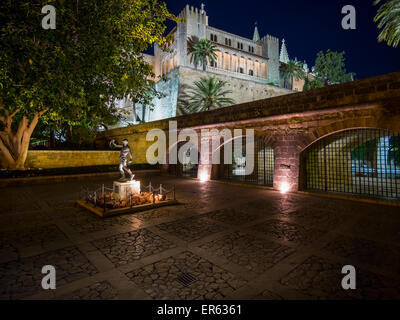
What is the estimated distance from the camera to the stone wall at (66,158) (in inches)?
581

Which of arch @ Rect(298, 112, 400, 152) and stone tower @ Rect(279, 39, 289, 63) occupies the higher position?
stone tower @ Rect(279, 39, 289, 63)

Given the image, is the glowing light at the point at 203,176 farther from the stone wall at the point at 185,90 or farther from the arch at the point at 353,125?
the stone wall at the point at 185,90

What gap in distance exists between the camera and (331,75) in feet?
136

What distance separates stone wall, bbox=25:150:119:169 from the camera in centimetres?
1476

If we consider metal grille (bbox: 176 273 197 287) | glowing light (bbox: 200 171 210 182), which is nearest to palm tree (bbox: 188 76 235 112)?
glowing light (bbox: 200 171 210 182)

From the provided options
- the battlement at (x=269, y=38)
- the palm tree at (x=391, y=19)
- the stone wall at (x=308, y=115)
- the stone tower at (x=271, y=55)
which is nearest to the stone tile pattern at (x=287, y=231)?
the stone wall at (x=308, y=115)

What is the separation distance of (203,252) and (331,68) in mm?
49466

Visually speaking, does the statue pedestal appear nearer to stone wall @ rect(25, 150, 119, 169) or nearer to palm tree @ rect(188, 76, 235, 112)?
stone wall @ rect(25, 150, 119, 169)

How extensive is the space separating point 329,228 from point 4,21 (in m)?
11.3

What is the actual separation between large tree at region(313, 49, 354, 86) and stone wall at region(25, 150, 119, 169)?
1689 inches

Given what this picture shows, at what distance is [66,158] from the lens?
16312mm

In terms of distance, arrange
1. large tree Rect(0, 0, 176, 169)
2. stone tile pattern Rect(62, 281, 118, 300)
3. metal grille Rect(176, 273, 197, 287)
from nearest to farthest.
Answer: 1. stone tile pattern Rect(62, 281, 118, 300)
2. metal grille Rect(176, 273, 197, 287)
3. large tree Rect(0, 0, 176, 169)

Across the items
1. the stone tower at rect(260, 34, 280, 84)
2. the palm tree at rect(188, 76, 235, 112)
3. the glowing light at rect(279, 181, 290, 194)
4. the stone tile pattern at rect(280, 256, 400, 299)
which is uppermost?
the stone tower at rect(260, 34, 280, 84)

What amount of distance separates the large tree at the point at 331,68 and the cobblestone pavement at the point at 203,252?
44.1 m
